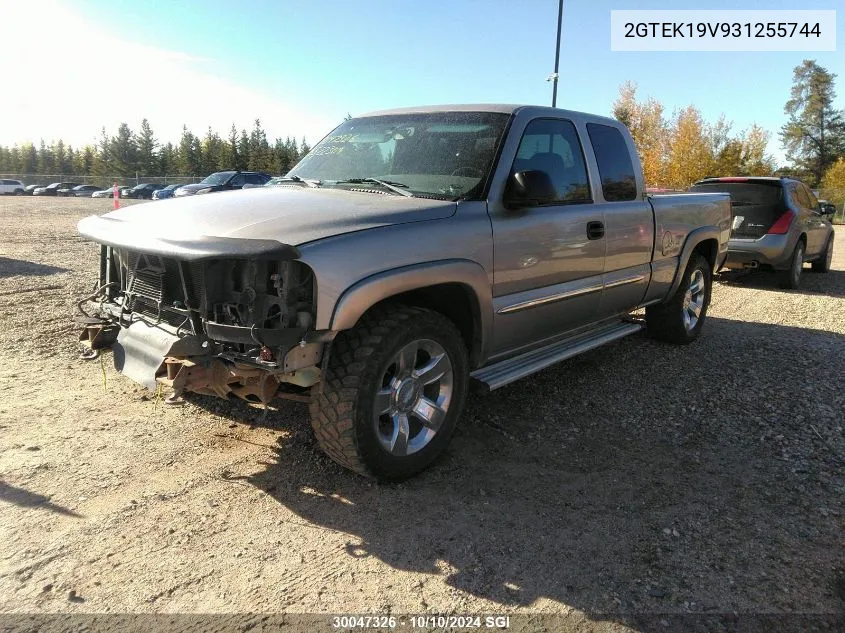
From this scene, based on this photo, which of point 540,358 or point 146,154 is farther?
point 146,154

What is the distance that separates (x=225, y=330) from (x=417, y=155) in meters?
1.84

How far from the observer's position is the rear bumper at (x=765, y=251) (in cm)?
935

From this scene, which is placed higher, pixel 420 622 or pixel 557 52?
pixel 557 52

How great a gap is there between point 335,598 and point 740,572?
1746 mm

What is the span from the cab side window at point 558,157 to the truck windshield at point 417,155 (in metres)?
0.24

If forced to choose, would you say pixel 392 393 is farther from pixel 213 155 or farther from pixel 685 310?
pixel 213 155

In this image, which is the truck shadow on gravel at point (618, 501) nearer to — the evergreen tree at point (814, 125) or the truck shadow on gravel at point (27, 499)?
the truck shadow on gravel at point (27, 499)

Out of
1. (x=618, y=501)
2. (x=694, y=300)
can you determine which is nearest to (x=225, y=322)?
(x=618, y=501)

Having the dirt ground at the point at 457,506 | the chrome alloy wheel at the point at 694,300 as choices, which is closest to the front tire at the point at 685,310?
the chrome alloy wheel at the point at 694,300

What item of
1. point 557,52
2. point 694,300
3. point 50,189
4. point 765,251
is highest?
point 557,52

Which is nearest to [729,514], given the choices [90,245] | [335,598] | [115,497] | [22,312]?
[335,598]

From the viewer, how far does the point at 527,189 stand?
139 inches

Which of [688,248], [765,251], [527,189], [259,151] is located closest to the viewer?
[527,189]

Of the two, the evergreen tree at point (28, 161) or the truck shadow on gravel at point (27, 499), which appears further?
the evergreen tree at point (28, 161)
